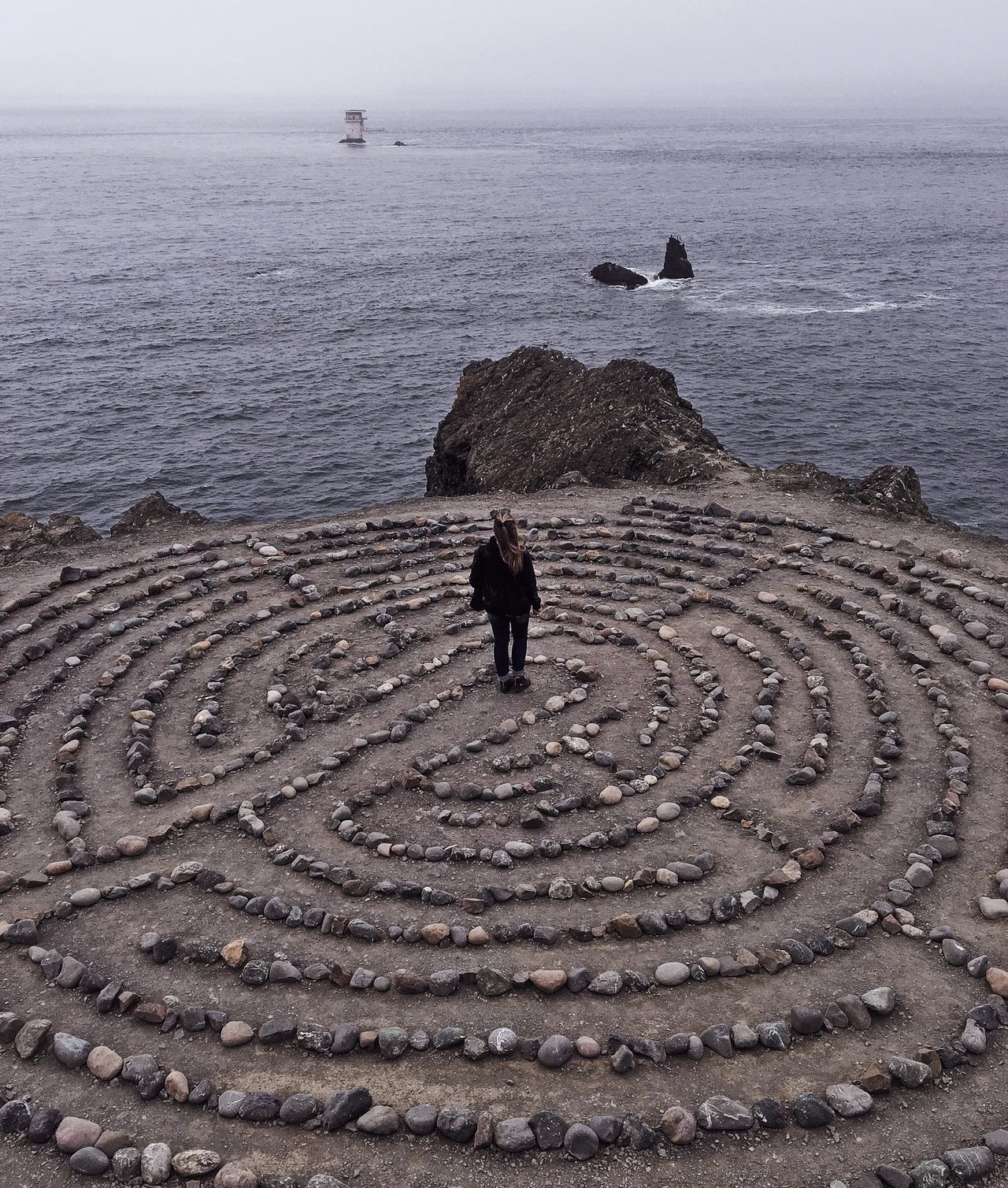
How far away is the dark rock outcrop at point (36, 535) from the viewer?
2131cm

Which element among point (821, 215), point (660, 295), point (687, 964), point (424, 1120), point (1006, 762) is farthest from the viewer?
point (821, 215)

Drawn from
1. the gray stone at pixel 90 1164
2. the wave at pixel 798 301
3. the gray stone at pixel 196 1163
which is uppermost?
the wave at pixel 798 301

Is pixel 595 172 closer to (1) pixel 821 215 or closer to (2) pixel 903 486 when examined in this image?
(1) pixel 821 215

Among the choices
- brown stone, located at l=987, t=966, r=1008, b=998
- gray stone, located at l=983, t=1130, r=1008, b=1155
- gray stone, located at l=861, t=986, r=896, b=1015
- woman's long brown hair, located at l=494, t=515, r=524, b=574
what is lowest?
gray stone, located at l=983, t=1130, r=1008, b=1155

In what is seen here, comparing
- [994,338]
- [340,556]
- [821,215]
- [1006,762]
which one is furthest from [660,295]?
[1006,762]

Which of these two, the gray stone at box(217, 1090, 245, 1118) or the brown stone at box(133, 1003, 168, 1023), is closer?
the gray stone at box(217, 1090, 245, 1118)

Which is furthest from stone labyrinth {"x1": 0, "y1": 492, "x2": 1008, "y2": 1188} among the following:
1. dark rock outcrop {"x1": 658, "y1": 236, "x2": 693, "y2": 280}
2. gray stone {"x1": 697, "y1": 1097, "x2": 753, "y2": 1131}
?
dark rock outcrop {"x1": 658, "y1": 236, "x2": 693, "y2": 280}

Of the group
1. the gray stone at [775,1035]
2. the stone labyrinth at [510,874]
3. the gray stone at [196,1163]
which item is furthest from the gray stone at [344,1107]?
the gray stone at [775,1035]

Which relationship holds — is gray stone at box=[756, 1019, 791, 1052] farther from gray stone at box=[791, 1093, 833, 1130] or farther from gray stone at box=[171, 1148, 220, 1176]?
gray stone at box=[171, 1148, 220, 1176]

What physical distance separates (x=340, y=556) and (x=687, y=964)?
11752 millimetres

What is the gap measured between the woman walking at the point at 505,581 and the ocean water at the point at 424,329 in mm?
25375

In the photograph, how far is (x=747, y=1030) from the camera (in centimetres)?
877

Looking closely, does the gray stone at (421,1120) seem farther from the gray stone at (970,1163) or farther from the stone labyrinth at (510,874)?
the gray stone at (970,1163)

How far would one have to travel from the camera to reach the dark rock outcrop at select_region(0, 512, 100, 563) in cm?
2131
